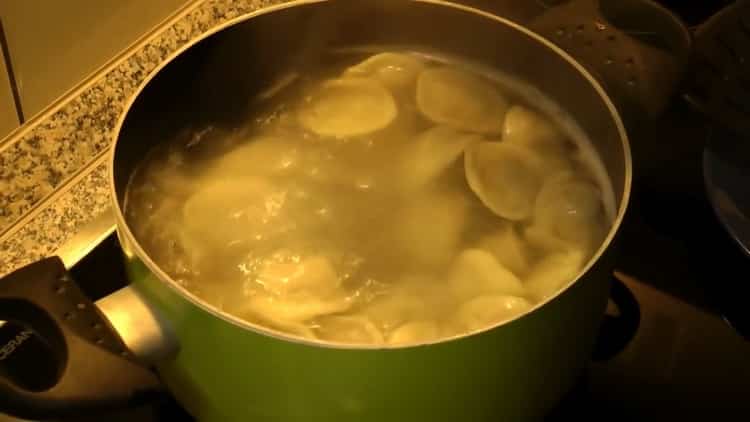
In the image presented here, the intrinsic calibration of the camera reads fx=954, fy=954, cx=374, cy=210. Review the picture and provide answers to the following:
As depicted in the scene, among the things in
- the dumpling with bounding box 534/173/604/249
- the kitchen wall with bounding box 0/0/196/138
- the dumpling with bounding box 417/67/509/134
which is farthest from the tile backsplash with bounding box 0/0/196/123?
the dumpling with bounding box 534/173/604/249

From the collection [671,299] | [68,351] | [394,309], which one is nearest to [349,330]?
[394,309]

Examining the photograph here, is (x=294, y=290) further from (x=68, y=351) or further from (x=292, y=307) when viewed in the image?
(x=68, y=351)

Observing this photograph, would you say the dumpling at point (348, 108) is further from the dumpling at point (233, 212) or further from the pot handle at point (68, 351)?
the pot handle at point (68, 351)

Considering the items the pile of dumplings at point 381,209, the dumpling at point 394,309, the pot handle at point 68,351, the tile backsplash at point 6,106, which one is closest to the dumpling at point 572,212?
the pile of dumplings at point 381,209

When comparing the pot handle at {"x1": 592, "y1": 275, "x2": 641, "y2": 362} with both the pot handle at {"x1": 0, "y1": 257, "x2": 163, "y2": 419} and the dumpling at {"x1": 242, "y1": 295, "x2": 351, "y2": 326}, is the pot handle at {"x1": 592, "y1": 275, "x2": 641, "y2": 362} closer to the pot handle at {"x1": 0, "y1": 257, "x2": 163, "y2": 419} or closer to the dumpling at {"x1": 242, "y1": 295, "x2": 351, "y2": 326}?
the dumpling at {"x1": 242, "y1": 295, "x2": 351, "y2": 326}

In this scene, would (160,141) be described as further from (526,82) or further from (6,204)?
(526,82)

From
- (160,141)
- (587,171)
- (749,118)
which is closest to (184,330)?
(160,141)
